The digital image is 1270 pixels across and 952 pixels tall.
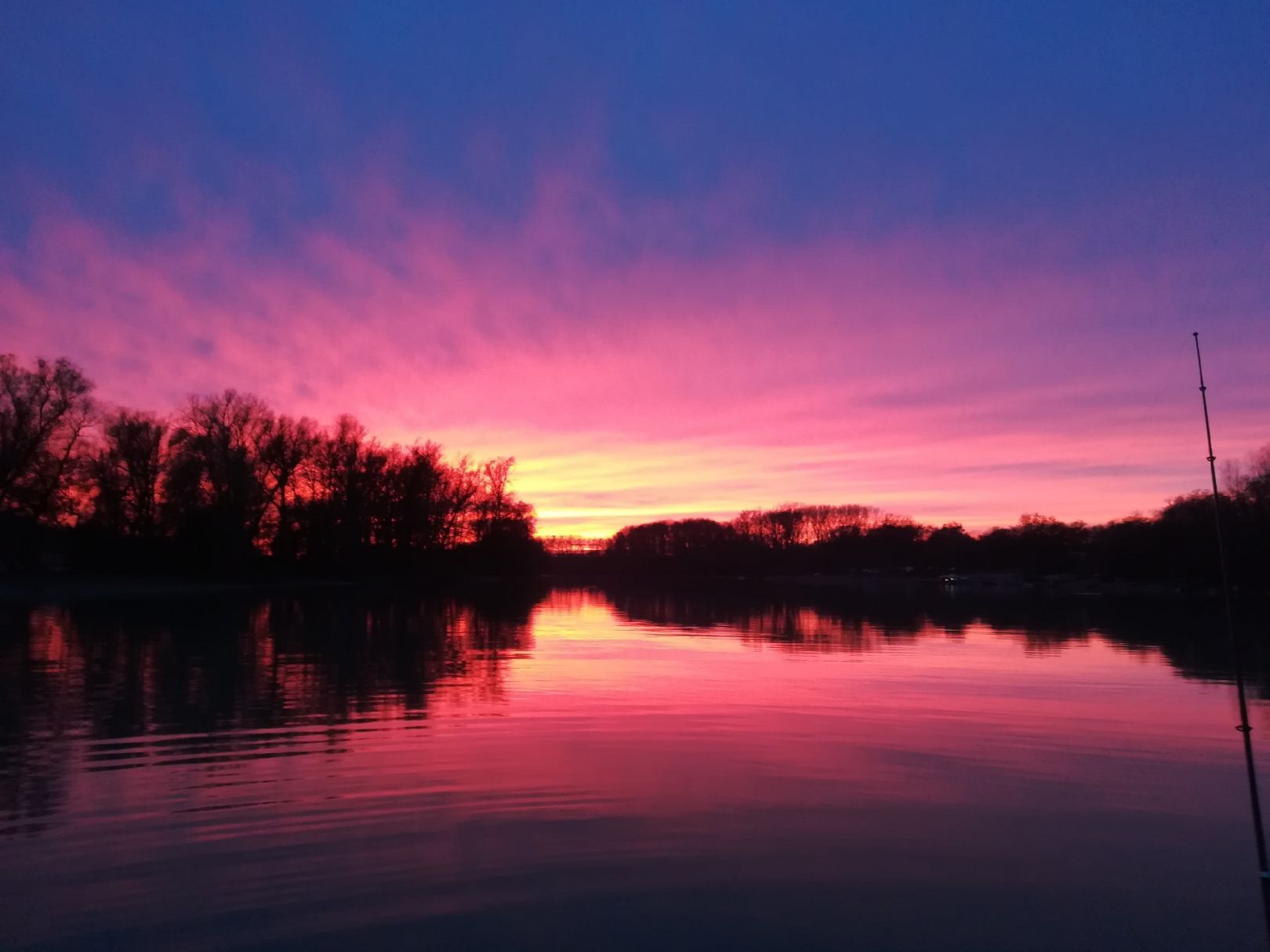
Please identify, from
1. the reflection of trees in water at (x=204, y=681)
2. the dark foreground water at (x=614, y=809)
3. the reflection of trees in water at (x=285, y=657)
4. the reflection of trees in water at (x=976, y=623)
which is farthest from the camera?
the reflection of trees in water at (x=976, y=623)

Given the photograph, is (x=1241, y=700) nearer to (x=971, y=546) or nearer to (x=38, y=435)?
(x=38, y=435)

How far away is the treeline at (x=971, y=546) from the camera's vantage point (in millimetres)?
74562

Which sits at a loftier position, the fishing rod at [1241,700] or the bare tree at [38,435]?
the bare tree at [38,435]

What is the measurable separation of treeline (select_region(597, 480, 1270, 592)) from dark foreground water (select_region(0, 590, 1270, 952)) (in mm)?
42276

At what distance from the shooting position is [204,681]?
1584 centimetres

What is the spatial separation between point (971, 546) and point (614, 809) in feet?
468

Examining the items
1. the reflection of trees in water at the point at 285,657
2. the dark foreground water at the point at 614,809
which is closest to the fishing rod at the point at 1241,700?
the dark foreground water at the point at 614,809

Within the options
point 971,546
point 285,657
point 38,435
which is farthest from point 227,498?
point 971,546

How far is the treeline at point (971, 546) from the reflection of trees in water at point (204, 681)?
140 ft

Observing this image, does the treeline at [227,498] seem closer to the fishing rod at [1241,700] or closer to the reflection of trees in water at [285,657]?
the reflection of trees in water at [285,657]

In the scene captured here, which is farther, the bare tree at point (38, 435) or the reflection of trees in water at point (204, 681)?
the bare tree at point (38, 435)

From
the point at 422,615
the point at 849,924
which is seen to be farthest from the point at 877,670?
the point at 422,615

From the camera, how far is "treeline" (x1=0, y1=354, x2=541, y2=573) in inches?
2235

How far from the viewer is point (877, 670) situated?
1908cm
